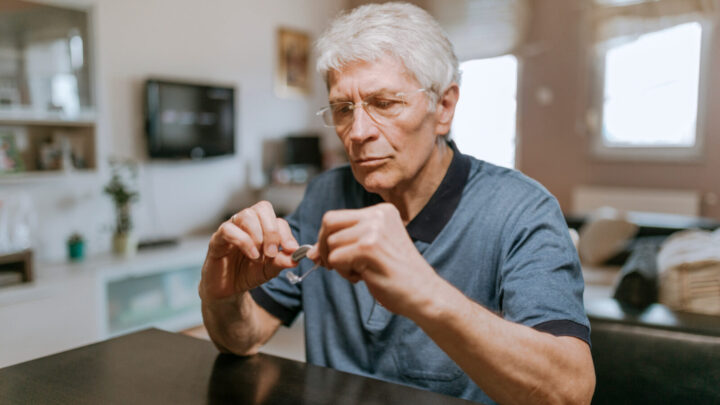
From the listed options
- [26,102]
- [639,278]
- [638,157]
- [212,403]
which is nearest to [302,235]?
[212,403]

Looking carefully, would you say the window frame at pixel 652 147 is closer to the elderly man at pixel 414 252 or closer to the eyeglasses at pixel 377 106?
the elderly man at pixel 414 252

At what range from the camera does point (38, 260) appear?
11.2ft

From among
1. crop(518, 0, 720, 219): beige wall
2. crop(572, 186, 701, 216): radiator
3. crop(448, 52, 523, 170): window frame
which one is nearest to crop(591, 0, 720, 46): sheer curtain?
crop(518, 0, 720, 219): beige wall

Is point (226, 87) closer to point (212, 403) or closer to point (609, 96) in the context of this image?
point (609, 96)

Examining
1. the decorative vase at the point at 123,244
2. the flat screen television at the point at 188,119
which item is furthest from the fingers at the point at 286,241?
Result: the flat screen television at the point at 188,119

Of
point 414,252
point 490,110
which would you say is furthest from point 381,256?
point 490,110

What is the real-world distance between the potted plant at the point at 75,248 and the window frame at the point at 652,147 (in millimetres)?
4113

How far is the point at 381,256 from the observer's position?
0.70 m

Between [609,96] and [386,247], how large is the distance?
4.59m

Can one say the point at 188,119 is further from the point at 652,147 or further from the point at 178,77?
the point at 652,147

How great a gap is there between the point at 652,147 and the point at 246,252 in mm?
4457

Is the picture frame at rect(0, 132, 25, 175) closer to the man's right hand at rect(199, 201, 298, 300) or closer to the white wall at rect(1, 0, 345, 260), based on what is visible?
the white wall at rect(1, 0, 345, 260)

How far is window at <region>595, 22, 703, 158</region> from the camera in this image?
14.0ft

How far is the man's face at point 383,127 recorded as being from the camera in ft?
3.66
